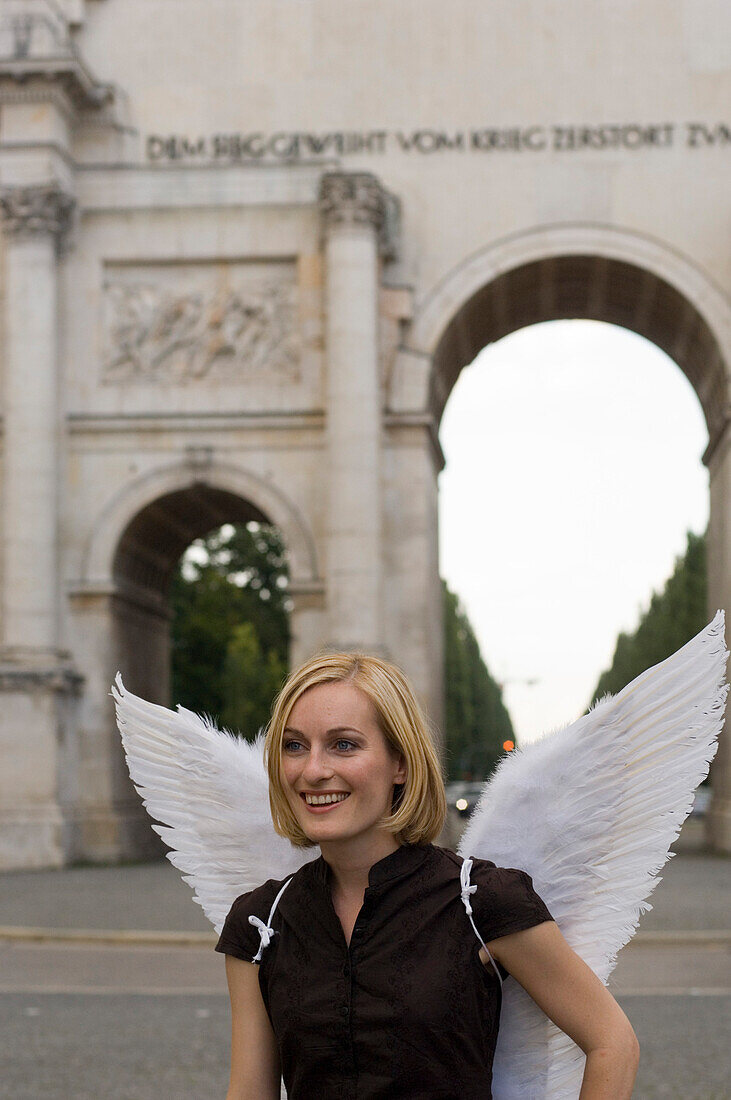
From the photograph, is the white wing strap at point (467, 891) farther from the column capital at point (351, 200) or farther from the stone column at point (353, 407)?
the column capital at point (351, 200)

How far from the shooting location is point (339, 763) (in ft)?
8.63

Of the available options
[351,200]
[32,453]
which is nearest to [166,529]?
[32,453]

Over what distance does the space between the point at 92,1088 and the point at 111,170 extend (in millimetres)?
22316

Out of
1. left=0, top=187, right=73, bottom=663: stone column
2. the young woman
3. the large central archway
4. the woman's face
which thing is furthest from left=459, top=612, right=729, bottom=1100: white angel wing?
the large central archway

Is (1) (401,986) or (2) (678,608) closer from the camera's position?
(1) (401,986)

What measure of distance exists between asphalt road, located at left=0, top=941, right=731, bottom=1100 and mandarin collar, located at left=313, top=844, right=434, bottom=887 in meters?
5.89

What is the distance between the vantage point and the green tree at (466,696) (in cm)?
7594

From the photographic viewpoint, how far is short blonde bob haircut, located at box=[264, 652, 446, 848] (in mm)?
2637

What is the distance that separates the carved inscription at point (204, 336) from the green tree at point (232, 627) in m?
27.2

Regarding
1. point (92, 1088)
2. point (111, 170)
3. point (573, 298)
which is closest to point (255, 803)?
point (92, 1088)

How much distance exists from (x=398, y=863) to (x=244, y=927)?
0.95 feet

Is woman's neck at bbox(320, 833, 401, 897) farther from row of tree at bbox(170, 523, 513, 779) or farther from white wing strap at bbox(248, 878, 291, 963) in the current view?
row of tree at bbox(170, 523, 513, 779)

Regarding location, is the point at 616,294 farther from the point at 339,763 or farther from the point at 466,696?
the point at 466,696

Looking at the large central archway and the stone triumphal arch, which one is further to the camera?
the large central archway
